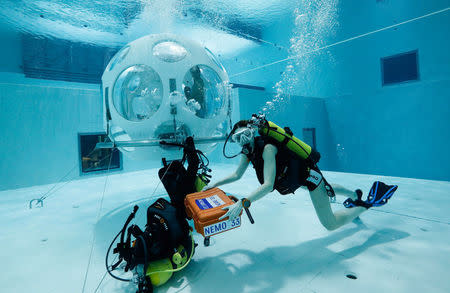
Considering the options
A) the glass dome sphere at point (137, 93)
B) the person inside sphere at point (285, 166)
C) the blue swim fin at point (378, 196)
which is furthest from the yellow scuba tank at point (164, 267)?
the blue swim fin at point (378, 196)

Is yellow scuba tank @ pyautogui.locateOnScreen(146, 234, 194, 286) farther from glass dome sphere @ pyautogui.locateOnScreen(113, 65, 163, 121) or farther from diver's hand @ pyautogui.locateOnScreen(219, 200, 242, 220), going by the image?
glass dome sphere @ pyautogui.locateOnScreen(113, 65, 163, 121)

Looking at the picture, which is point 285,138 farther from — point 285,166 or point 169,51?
point 169,51

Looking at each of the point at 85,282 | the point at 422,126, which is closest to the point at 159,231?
the point at 85,282

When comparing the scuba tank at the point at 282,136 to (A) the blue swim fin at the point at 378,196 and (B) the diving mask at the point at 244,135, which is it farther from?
(A) the blue swim fin at the point at 378,196

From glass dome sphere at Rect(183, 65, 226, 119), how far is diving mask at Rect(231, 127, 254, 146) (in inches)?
33.4

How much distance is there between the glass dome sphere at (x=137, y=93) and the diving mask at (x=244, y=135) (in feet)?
3.49

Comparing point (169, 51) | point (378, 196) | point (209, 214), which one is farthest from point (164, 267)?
point (378, 196)

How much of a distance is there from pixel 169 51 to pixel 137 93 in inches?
25.6

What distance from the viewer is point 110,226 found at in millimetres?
2707

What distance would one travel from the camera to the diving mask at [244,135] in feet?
6.18

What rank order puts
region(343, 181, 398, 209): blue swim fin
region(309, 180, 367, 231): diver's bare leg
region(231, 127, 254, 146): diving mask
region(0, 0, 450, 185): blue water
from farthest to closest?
region(0, 0, 450, 185): blue water
region(343, 181, 398, 209): blue swim fin
region(309, 180, 367, 231): diver's bare leg
region(231, 127, 254, 146): diving mask

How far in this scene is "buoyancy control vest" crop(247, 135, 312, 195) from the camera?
192 cm

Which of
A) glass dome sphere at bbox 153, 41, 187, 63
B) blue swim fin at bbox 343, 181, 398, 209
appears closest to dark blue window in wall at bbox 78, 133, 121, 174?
glass dome sphere at bbox 153, 41, 187, 63

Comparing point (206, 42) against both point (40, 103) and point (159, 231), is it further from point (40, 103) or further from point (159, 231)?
point (159, 231)
